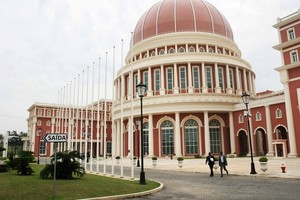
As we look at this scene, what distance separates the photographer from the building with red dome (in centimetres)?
3881

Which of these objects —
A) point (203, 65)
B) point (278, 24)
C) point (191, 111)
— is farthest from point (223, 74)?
point (278, 24)

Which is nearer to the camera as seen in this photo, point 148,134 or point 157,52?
point 148,134

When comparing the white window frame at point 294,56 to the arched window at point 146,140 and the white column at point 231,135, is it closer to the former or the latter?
the white column at point 231,135

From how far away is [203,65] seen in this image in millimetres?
47312

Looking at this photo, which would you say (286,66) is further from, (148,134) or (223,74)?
(148,134)

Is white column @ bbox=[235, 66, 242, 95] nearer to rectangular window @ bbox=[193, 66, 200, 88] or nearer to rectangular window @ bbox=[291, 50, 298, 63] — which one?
rectangular window @ bbox=[193, 66, 200, 88]

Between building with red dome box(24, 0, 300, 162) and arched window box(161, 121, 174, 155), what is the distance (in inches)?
6.3

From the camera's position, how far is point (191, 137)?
1768 inches

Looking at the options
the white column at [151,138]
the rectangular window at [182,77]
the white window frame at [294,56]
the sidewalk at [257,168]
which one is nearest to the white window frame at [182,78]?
the rectangular window at [182,77]

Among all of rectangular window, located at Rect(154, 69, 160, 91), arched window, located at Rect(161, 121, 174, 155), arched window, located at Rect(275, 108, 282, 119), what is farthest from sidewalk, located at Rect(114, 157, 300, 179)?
rectangular window, located at Rect(154, 69, 160, 91)

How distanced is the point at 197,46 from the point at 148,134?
18409 millimetres

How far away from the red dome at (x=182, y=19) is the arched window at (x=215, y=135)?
17.9 m

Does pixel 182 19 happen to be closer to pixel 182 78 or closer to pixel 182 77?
pixel 182 77

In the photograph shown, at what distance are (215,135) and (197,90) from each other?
8.02 m
